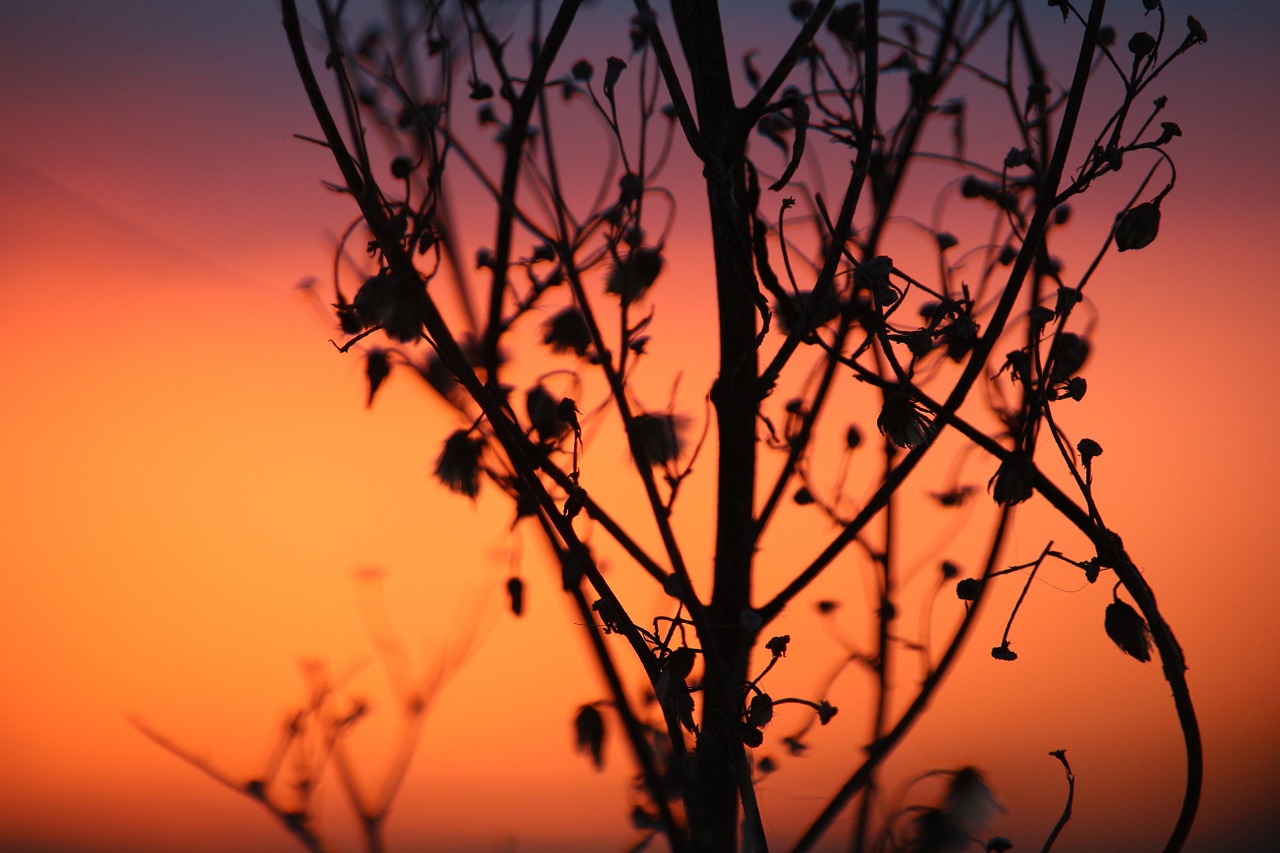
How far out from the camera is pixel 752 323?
1.60ft

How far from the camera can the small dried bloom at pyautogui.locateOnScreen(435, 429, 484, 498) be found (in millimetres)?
537

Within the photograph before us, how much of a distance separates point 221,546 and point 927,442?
0.64m

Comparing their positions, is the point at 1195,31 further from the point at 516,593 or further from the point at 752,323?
the point at 516,593

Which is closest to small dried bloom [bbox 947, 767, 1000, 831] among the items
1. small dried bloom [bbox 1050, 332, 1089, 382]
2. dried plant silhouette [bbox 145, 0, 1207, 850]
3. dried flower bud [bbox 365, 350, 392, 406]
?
dried plant silhouette [bbox 145, 0, 1207, 850]

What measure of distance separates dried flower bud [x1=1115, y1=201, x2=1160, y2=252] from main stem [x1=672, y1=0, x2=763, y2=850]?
16 cm

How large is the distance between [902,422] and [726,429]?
96mm

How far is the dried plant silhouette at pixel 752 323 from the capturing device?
1.43 ft

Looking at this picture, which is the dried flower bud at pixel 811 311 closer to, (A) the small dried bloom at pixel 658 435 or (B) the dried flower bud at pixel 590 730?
(A) the small dried bloom at pixel 658 435

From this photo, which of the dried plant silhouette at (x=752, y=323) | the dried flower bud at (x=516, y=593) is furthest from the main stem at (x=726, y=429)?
the dried flower bud at (x=516, y=593)

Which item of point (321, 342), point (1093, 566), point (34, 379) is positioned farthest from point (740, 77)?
point (34, 379)

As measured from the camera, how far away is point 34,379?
2.82 ft

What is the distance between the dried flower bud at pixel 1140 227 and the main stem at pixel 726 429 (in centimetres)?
16

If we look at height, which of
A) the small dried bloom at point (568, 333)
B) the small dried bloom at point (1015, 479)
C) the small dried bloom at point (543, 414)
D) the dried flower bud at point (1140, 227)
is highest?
the small dried bloom at point (568, 333)

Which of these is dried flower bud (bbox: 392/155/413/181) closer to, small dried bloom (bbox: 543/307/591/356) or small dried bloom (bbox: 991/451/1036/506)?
small dried bloom (bbox: 543/307/591/356)
